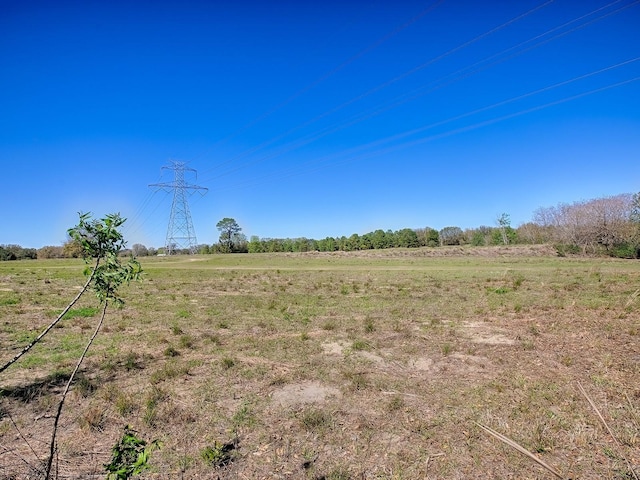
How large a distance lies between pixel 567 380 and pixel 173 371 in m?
8.47

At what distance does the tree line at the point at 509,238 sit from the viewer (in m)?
62.6

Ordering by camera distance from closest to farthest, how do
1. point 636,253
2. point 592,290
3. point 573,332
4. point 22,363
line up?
point 22,363 < point 573,332 < point 592,290 < point 636,253

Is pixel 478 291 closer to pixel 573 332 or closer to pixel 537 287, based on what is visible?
pixel 537 287

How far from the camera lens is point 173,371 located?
25.4 ft

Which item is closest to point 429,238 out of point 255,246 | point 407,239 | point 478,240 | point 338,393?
point 407,239

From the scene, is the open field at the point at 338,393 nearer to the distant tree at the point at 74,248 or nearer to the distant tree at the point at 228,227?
the distant tree at the point at 74,248

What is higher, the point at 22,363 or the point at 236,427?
the point at 22,363

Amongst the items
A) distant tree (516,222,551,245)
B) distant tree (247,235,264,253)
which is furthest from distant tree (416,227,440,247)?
distant tree (247,235,264,253)

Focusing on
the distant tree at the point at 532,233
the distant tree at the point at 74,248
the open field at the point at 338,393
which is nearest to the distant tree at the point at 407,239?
the distant tree at the point at 532,233

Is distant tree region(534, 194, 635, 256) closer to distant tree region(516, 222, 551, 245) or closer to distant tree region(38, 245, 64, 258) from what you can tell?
distant tree region(516, 222, 551, 245)

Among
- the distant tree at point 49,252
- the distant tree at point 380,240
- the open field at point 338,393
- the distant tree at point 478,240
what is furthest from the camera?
the distant tree at point 380,240

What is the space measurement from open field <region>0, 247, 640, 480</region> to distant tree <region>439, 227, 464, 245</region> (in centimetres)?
10559

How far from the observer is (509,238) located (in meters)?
104

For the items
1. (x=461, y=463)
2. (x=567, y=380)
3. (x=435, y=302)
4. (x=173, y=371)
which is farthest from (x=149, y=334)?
(x=435, y=302)
